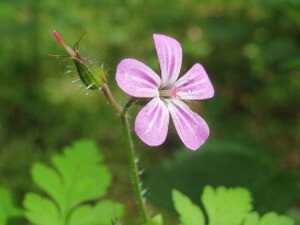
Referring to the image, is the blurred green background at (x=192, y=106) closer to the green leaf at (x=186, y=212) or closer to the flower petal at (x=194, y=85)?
the green leaf at (x=186, y=212)

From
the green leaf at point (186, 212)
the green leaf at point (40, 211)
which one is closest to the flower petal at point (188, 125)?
the green leaf at point (186, 212)

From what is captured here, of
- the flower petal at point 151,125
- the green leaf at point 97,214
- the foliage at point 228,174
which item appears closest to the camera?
the flower petal at point 151,125

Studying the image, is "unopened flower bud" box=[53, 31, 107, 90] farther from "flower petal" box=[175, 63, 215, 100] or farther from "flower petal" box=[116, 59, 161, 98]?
"flower petal" box=[175, 63, 215, 100]

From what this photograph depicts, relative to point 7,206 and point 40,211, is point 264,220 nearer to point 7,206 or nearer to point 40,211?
point 40,211

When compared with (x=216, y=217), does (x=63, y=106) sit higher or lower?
higher

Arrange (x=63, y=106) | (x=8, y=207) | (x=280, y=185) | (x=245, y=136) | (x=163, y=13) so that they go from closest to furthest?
1. (x=8, y=207)
2. (x=280, y=185)
3. (x=245, y=136)
4. (x=63, y=106)
5. (x=163, y=13)

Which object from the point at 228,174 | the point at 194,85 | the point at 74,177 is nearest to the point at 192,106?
the point at 228,174

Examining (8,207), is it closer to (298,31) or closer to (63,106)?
(63,106)

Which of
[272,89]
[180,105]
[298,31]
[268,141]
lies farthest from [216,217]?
[298,31]
